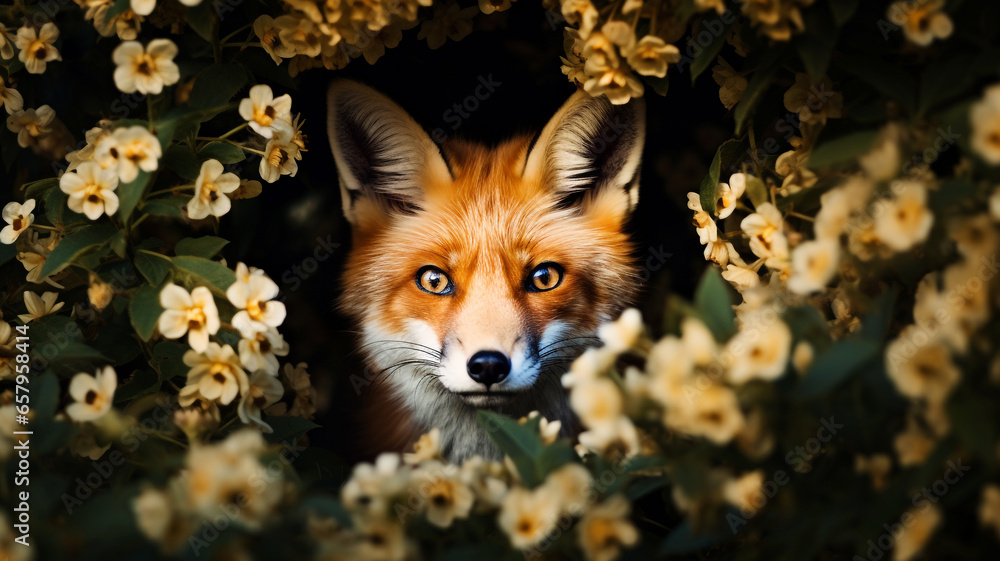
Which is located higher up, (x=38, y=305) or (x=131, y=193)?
(x=131, y=193)

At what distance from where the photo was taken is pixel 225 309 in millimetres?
1229

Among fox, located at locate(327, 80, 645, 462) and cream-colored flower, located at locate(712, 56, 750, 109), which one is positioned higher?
cream-colored flower, located at locate(712, 56, 750, 109)

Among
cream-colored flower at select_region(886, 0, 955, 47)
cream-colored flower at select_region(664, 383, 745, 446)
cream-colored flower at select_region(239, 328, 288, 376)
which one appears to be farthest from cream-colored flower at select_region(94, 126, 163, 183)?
cream-colored flower at select_region(886, 0, 955, 47)

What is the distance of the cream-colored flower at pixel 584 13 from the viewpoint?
43.7 inches

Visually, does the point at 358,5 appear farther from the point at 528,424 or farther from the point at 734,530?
the point at 734,530

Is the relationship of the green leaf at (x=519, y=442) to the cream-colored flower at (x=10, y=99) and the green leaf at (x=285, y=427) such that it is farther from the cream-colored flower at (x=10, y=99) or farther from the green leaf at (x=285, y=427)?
the cream-colored flower at (x=10, y=99)

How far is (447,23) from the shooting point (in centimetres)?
141

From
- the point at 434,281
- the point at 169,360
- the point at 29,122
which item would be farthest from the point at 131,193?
the point at 434,281

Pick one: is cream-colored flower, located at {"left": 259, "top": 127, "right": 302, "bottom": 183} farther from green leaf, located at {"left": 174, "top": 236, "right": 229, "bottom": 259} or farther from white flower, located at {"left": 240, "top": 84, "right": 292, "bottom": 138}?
green leaf, located at {"left": 174, "top": 236, "right": 229, "bottom": 259}

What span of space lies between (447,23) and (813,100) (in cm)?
72

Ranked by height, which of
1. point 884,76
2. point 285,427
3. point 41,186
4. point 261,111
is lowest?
point 285,427

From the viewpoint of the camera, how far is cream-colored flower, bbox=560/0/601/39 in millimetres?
1109

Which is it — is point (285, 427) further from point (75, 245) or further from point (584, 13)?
point (584, 13)

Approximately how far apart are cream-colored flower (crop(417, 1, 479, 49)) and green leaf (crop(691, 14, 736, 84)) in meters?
0.49
